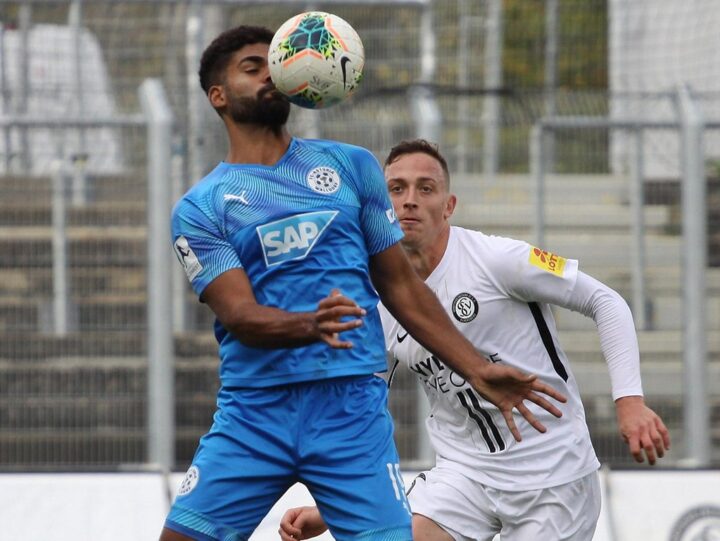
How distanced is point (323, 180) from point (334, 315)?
23.5 inches

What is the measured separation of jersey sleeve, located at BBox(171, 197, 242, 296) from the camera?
14.3ft

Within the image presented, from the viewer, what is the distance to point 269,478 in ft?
14.4

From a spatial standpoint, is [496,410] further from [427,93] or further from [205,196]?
[427,93]

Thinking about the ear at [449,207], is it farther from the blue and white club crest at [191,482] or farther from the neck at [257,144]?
the blue and white club crest at [191,482]

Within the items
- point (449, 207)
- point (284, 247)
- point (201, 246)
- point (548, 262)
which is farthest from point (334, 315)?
point (449, 207)

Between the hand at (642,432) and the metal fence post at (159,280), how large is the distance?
503 centimetres

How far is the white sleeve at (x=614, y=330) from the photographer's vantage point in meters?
4.97

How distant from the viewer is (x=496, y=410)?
211 inches

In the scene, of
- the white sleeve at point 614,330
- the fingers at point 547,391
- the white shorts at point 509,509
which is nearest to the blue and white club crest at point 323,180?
the fingers at point 547,391

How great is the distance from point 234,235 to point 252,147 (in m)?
0.33

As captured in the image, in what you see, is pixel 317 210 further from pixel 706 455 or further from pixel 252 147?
pixel 706 455

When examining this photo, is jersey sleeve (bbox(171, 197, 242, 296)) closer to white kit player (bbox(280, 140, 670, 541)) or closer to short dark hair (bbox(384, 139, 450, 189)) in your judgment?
white kit player (bbox(280, 140, 670, 541))

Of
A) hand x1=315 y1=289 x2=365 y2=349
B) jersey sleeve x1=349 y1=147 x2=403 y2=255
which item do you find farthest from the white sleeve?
hand x1=315 y1=289 x2=365 y2=349

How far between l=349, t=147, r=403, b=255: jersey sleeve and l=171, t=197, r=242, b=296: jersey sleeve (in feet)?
1.54
